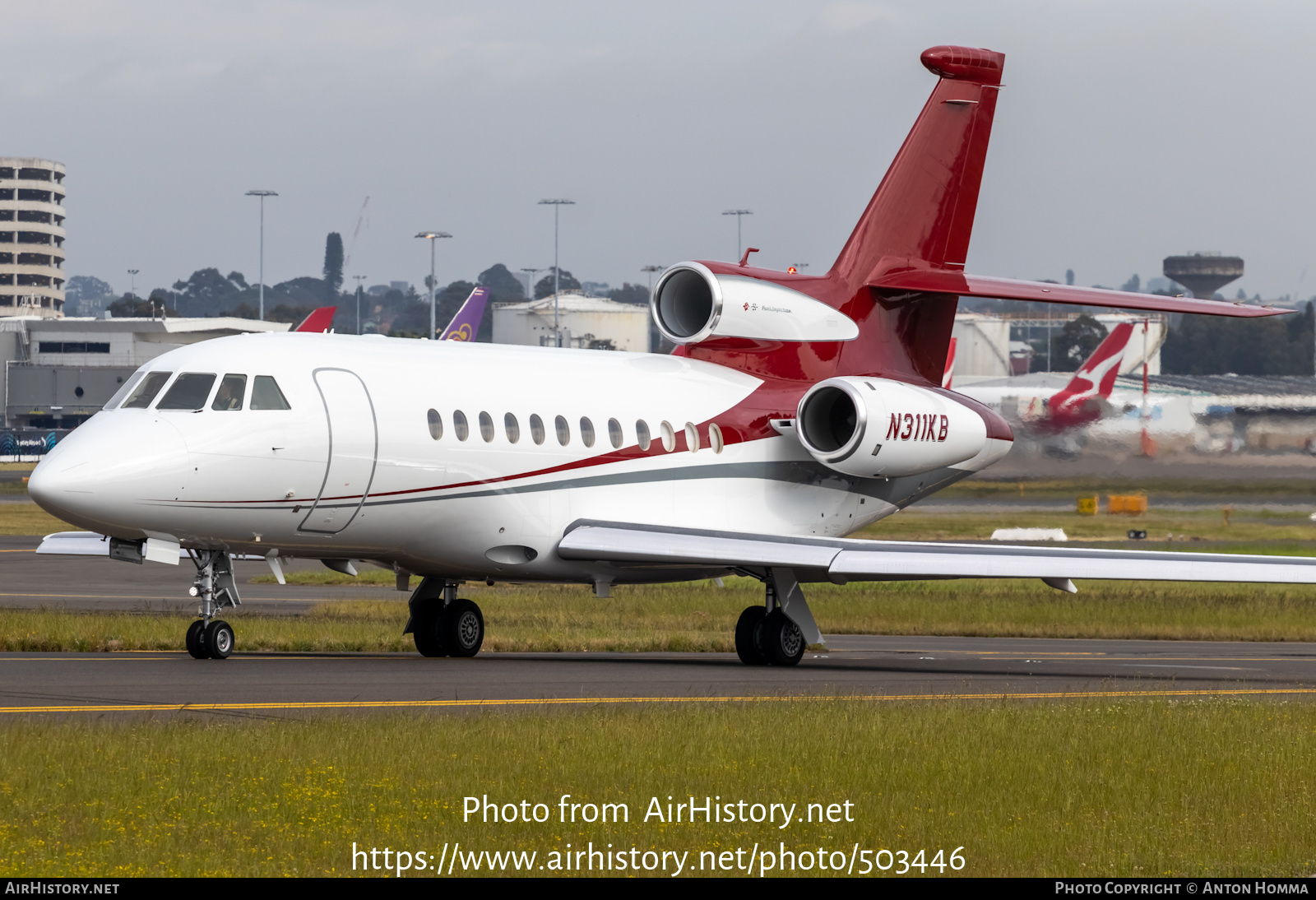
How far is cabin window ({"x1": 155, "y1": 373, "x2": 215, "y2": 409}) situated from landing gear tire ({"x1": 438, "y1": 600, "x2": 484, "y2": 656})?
4870 mm

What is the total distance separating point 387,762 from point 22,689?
6245mm

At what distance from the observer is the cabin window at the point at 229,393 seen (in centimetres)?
1970

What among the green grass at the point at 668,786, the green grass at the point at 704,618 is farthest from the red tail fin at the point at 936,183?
the green grass at the point at 668,786

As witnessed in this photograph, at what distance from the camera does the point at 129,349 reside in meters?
131

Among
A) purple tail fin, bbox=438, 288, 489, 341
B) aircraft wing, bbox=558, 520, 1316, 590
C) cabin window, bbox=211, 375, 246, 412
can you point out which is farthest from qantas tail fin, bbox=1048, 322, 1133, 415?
cabin window, bbox=211, 375, 246, 412

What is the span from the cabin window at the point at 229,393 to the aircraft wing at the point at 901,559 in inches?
181

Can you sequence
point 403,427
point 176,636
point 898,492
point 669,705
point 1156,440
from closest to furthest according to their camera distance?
point 669,705, point 403,427, point 176,636, point 898,492, point 1156,440

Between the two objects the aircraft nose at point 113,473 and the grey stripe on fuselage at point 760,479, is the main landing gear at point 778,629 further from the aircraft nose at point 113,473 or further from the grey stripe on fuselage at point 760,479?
the aircraft nose at point 113,473

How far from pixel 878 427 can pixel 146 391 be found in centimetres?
985

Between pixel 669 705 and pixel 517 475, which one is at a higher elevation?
pixel 517 475

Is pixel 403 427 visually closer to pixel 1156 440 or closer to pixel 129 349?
pixel 1156 440

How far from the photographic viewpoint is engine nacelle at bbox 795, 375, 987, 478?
79.9ft

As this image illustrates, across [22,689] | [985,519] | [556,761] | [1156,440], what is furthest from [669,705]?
[985,519]

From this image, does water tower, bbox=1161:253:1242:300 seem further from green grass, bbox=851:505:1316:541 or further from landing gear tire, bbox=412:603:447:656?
landing gear tire, bbox=412:603:447:656
